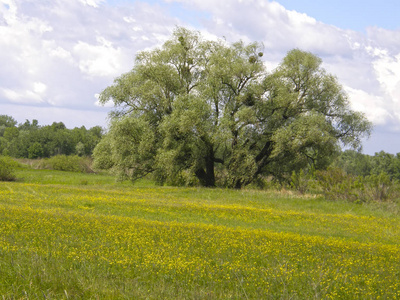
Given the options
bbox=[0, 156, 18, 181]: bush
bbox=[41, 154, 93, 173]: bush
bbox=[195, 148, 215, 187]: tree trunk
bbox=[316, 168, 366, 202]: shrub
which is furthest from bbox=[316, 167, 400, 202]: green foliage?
bbox=[41, 154, 93, 173]: bush

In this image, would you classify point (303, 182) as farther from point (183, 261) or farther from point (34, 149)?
point (34, 149)

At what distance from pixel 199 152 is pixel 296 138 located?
899cm

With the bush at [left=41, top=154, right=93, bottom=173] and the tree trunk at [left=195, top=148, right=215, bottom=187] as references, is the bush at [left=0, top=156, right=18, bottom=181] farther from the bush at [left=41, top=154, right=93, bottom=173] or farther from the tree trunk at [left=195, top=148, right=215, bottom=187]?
the bush at [left=41, top=154, right=93, bottom=173]

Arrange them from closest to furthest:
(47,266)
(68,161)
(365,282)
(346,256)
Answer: (47,266)
(365,282)
(346,256)
(68,161)

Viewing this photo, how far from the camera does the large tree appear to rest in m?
38.4

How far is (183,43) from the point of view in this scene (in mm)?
42625

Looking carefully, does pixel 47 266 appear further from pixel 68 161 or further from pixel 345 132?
pixel 68 161

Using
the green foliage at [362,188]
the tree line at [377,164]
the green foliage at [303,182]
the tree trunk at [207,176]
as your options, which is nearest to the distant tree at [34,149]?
the tree trunk at [207,176]

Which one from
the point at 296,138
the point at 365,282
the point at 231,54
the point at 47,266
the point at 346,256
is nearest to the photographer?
the point at 47,266

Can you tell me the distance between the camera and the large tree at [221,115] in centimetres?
3844

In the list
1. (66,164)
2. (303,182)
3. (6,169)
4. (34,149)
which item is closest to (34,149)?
(34,149)

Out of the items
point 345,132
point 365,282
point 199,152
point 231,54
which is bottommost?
point 365,282

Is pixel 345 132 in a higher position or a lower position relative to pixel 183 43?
lower

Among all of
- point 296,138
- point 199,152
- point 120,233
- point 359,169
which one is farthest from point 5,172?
point 359,169
